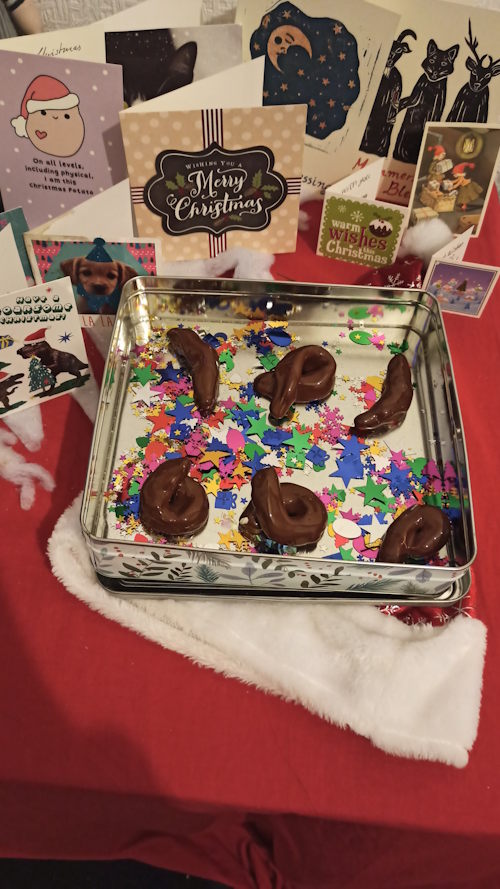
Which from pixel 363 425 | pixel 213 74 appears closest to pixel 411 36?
pixel 213 74

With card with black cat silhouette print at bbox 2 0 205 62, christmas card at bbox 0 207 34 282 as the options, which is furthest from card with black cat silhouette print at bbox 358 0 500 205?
christmas card at bbox 0 207 34 282

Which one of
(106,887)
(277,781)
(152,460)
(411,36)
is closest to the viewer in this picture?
(277,781)

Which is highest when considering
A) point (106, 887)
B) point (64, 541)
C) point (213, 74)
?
point (213, 74)

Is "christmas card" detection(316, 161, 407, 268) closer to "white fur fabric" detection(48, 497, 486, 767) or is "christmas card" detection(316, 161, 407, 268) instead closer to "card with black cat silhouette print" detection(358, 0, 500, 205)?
"card with black cat silhouette print" detection(358, 0, 500, 205)

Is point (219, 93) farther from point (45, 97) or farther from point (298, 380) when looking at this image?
point (298, 380)

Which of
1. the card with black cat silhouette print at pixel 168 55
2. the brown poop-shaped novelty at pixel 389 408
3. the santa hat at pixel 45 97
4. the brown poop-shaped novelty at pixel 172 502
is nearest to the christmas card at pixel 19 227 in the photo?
the santa hat at pixel 45 97

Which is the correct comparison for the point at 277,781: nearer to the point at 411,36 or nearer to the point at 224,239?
the point at 224,239

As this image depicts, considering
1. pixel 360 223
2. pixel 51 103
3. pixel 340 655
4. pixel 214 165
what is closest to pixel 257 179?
pixel 214 165
